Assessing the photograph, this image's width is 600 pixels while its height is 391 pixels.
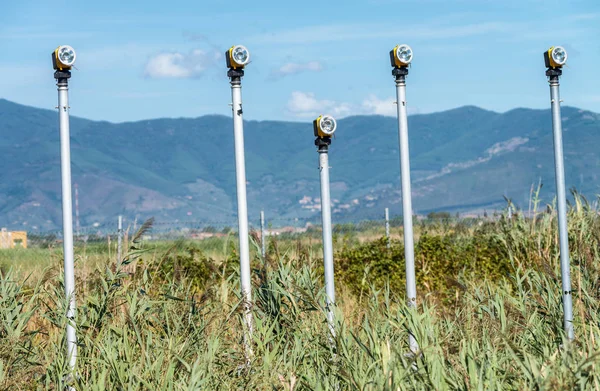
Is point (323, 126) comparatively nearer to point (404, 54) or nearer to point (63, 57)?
point (404, 54)

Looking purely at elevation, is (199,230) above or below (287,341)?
above

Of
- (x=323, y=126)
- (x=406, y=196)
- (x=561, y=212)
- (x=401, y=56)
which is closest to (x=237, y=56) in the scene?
(x=323, y=126)

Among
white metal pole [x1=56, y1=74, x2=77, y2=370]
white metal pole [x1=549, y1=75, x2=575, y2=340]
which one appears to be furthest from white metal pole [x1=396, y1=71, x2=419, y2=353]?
white metal pole [x1=56, y1=74, x2=77, y2=370]

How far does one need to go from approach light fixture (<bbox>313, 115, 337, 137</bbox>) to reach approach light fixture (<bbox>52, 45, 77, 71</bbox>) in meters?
1.74

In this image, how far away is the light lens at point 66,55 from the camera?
6.43 metres

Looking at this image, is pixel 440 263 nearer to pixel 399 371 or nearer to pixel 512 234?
pixel 512 234

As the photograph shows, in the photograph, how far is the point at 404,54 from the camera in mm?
6988

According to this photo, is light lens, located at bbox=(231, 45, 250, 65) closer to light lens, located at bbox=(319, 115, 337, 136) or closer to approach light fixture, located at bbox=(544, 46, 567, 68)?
light lens, located at bbox=(319, 115, 337, 136)

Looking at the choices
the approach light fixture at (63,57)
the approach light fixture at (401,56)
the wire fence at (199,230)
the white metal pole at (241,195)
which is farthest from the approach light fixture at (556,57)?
the wire fence at (199,230)

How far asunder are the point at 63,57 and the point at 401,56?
7.85 feet

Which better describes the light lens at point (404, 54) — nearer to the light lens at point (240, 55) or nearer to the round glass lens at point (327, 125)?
the round glass lens at point (327, 125)

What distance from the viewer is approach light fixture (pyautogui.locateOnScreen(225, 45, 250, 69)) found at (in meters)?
6.98

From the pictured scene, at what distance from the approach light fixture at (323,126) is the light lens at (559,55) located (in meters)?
1.71

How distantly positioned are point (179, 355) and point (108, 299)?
1188 mm
